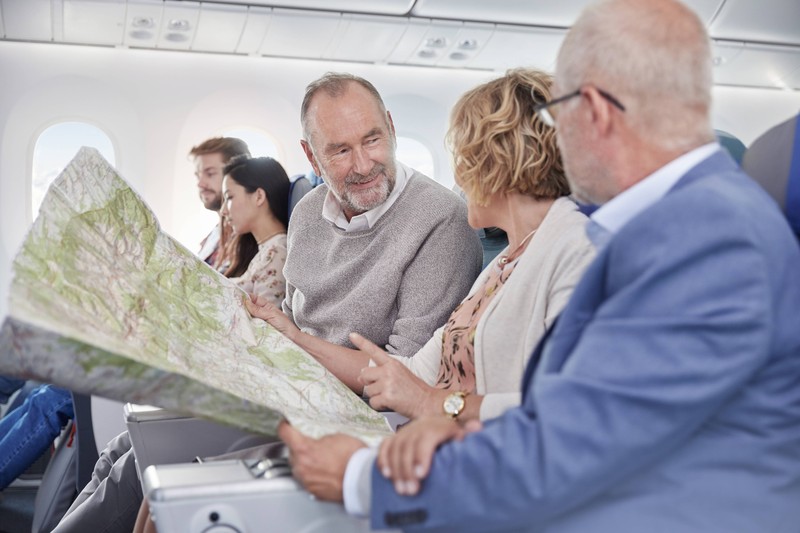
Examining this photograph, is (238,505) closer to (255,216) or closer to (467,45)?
(255,216)

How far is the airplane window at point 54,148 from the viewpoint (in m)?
7.00

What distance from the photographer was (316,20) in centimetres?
648

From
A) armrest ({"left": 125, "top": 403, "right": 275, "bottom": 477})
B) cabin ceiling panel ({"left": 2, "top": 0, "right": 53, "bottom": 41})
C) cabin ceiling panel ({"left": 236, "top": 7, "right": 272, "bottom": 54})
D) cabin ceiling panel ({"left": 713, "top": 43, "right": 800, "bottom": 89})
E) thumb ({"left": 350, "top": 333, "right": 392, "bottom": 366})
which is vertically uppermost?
cabin ceiling panel ({"left": 2, "top": 0, "right": 53, "bottom": 41})

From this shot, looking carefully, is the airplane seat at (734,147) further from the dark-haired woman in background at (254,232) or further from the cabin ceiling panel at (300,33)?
the cabin ceiling panel at (300,33)

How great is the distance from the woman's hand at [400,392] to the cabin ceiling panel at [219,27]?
4.81 meters

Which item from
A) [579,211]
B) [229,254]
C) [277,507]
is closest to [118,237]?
[277,507]

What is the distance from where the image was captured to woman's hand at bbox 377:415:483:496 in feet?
3.71

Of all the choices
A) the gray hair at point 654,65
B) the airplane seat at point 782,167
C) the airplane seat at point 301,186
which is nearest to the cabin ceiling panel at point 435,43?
the airplane seat at point 301,186

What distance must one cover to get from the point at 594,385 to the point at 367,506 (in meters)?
0.37

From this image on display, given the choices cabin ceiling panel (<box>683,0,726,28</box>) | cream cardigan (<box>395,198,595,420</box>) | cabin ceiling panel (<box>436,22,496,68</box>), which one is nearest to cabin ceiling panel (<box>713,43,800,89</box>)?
cabin ceiling panel (<box>683,0,726,28</box>)

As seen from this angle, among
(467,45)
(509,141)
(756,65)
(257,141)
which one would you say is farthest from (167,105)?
(509,141)

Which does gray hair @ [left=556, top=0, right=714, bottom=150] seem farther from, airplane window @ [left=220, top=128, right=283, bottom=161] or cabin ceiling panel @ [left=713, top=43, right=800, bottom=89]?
airplane window @ [left=220, top=128, right=283, bottom=161]

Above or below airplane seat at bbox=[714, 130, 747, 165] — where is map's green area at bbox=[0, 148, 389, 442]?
below

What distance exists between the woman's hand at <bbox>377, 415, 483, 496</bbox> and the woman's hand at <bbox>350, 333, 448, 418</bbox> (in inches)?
25.4
